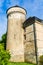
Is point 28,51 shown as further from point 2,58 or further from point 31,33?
point 2,58

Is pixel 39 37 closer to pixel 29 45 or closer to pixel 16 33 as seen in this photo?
pixel 29 45

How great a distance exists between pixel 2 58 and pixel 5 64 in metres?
0.54

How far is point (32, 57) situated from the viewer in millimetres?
16703

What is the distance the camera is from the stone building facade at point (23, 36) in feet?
55.4

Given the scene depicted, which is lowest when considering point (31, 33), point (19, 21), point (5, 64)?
point (5, 64)

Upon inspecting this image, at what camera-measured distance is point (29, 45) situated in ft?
58.4

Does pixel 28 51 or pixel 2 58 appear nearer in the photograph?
pixel 2 58

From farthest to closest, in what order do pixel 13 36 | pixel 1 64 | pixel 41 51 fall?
1. pixel 13 36
2. pixel 41 51
3. pixel 1 64

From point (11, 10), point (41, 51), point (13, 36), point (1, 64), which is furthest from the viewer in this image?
point (11, 10)

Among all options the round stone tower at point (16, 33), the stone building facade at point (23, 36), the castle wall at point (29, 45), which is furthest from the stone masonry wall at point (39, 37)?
the round stone tower at point (16, 33)

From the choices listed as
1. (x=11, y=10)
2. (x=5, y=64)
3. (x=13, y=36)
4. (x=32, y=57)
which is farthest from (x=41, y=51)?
(x=11, y=10)

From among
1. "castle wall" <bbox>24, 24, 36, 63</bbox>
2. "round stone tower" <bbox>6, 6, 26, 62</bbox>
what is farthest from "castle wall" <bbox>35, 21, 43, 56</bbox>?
"round stone tower" <bbox>6, 6, 26, 62</bbox>

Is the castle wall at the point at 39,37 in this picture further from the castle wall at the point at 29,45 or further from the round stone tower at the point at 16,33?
the round stone tower at the point at 16,33

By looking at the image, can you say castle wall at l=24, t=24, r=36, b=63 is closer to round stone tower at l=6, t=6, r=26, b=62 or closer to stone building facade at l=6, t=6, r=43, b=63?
stone building facade at l=6, t=6, r=43, b=63
